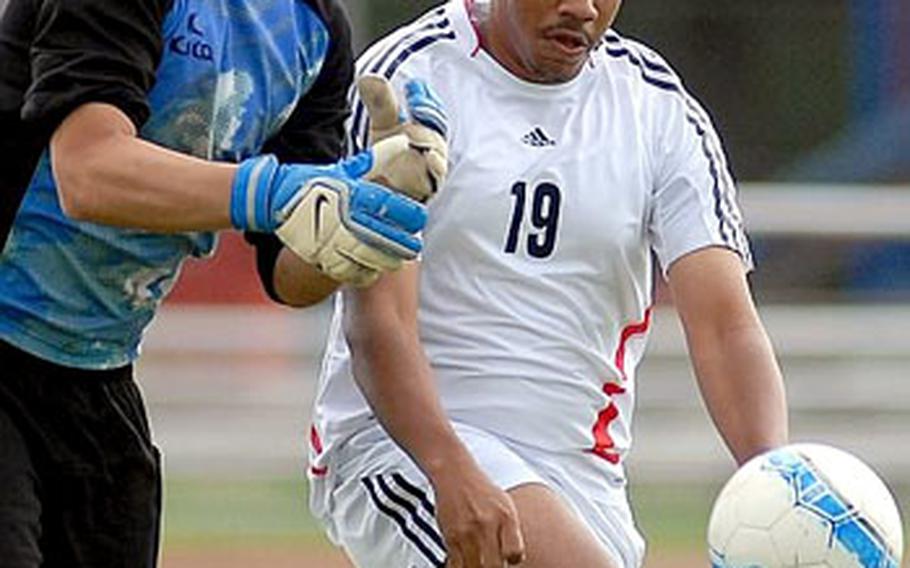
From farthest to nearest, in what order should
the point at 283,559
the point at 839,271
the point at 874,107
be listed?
1. the point at 874,107
2. the point at 839,271
3. the point at 283,559

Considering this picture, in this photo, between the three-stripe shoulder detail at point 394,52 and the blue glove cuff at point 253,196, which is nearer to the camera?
the blue glove cuff at point 253,196

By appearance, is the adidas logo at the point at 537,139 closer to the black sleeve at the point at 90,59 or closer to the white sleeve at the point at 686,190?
the white sleeve at the point at 686,190

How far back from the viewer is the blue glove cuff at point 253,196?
4465 mm

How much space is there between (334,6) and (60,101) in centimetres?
71

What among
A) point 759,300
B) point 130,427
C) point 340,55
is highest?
point 340,55

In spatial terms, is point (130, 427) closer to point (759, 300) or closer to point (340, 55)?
point (340, 55)

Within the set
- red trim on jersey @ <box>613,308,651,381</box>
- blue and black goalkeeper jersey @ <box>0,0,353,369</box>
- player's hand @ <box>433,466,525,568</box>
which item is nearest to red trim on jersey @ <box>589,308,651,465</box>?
red trim on jersey @ <box>613,308,651,381</box>

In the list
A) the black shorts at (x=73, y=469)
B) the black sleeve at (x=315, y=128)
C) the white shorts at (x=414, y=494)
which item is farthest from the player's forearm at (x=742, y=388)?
the black shorts at (x=73, y=469)

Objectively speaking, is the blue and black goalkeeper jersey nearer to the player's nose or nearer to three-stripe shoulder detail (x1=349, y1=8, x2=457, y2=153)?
three-stripe shoulder detail (x1=349, y1=8, x2=457, y2=153)

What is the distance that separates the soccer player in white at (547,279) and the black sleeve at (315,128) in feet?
0.26

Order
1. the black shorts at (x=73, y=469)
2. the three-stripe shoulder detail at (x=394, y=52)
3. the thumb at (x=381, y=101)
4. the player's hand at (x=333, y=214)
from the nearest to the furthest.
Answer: the player's hand at (x=333, y=214) < the thumb at (x=381, y=101) < the black shorts at (x=73, y=469) < the three-stripe shoulder detail at (x=394, y=52)

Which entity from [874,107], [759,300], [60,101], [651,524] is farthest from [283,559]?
[60,101]

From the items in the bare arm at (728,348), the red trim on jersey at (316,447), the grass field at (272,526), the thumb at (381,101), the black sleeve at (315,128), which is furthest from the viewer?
the grass field at (272,526)

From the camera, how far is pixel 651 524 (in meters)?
11.6
